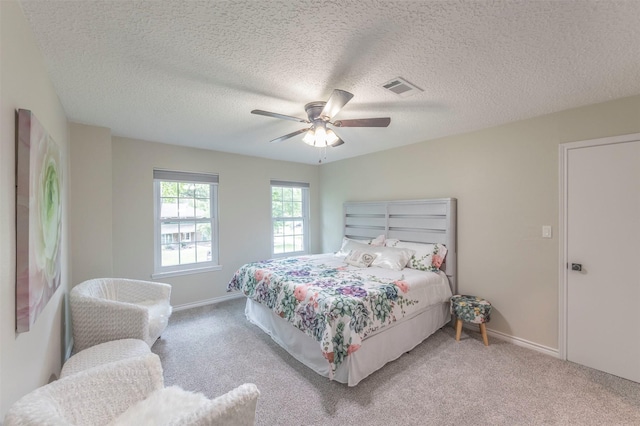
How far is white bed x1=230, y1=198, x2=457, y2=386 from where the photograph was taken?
7.39 ft

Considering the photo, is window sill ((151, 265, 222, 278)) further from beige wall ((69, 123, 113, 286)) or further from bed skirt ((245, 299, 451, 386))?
bed skirt ((245, 299, 451, 386))

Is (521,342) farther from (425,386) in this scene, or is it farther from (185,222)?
(185,222)

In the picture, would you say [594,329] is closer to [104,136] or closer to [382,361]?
[382,361]

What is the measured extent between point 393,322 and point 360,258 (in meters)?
1.08

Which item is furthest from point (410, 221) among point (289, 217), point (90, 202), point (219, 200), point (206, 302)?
point (90, 202)

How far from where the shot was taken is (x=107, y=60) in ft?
5.55

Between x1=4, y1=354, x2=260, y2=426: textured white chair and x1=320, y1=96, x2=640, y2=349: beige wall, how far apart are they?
2906 mm

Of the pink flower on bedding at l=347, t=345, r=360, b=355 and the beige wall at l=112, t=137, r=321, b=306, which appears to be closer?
the pink flower on bedding at l=347, t=345, r=360, b=355

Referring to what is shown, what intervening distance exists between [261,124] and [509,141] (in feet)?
8.80

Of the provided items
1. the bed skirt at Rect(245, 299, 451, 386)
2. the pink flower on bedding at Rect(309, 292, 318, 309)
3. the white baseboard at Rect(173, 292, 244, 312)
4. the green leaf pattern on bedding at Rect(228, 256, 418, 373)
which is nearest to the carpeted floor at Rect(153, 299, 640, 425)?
→ the bed skirt at Rect(245, 299, 451, 386)

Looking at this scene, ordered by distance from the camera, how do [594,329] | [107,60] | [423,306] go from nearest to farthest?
[107,60] < [594,329] < [423,306]

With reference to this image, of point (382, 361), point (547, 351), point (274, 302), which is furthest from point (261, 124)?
point (547, 351)

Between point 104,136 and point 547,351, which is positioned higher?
point 104,136

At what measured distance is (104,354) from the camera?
1.83 meters
